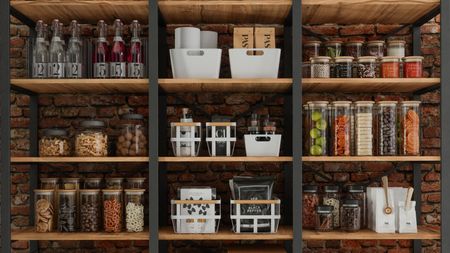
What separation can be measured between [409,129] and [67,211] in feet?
6.19

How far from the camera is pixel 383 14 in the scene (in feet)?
10.7

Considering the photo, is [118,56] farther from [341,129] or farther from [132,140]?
[341,129]

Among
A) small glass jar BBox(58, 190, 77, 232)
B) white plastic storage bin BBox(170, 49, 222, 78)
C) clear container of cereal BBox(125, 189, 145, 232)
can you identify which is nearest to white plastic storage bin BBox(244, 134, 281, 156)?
white plastic storage bin BBox(170, 49, 222, 78)

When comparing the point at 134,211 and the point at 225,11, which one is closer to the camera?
the point at 134,211

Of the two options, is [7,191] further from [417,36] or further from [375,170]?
[417,36]

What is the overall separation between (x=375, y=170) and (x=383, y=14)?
0.94 metres

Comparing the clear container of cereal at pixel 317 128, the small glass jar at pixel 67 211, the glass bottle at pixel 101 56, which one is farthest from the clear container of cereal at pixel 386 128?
the small glass jar at pixel 67 211

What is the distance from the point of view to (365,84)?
310 centimetres

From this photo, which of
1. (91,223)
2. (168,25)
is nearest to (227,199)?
(91,223)

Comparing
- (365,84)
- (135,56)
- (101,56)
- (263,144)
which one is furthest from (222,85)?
(365,84)

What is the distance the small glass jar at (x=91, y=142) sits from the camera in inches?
121

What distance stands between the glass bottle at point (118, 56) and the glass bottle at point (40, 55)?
36cm

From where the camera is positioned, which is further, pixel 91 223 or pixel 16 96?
pixel 16 96

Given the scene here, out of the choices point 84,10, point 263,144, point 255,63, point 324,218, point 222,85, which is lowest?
point 324,218
